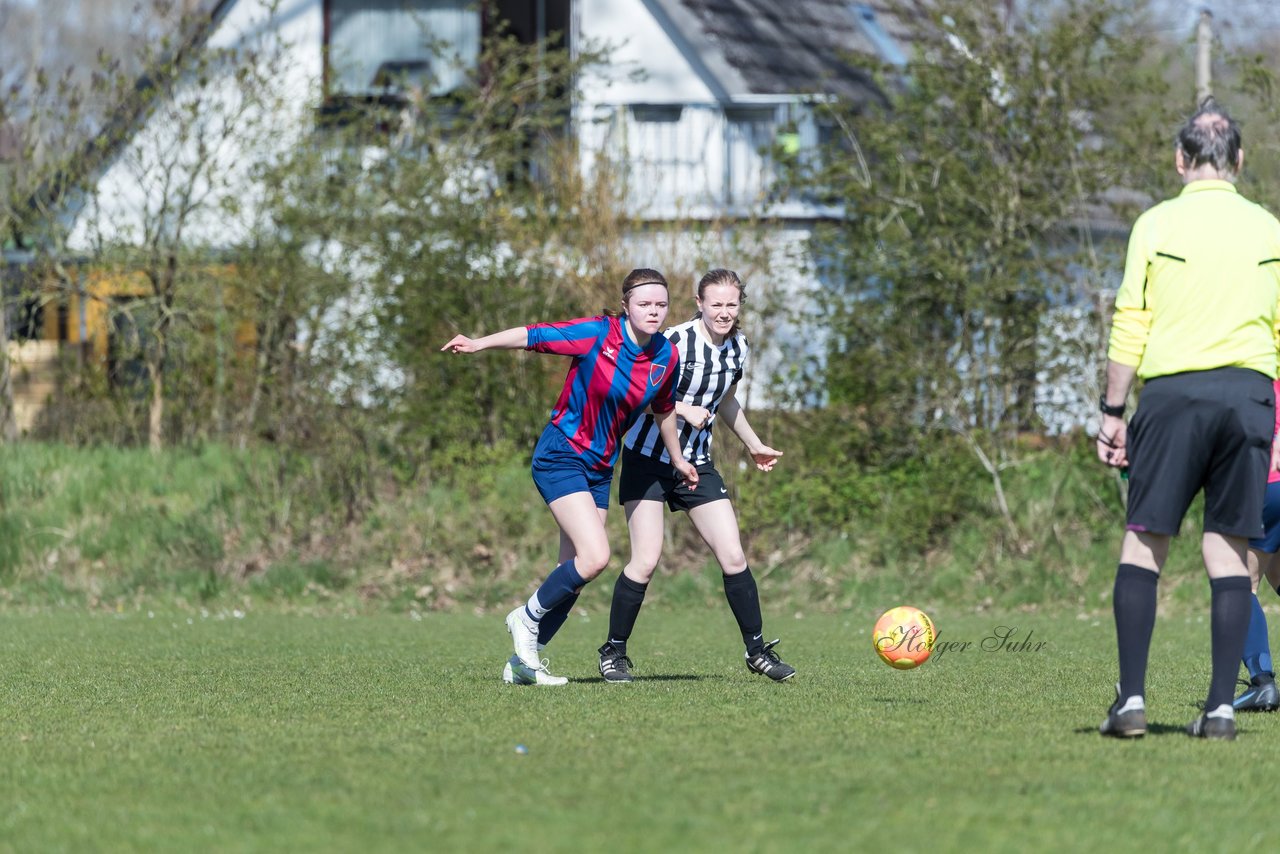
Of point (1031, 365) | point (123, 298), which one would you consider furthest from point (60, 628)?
point (1031, 365)

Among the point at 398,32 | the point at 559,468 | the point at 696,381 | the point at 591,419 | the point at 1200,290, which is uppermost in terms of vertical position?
the point at 398,32

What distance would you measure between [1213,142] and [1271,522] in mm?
2100

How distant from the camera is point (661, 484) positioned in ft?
28.2

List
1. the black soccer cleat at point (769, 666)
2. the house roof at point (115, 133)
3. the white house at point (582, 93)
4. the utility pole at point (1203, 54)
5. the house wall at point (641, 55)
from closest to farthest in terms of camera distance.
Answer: the black soccer cleat at point (769, 666), the utility pole at point (1203, 54), the house roof at point (115, 133), the white house at point (582, 93), the house wall at point (641, 55)

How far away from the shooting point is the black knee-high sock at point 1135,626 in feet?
20.2

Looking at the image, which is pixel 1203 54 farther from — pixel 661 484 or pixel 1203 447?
pixel 1203 447

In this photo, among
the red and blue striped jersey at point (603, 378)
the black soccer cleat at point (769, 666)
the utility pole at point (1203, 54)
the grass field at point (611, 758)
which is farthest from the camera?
the utility pole at point (1203, 54)

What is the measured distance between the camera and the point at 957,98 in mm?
14984

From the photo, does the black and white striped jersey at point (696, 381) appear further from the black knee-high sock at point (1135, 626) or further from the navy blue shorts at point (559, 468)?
the black knee-high sock at point (1135, 626)

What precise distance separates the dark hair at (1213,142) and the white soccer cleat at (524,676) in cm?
378

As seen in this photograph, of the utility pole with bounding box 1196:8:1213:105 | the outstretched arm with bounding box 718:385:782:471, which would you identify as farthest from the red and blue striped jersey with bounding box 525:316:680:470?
the utility pole with bounding box 1196:8:1213:105

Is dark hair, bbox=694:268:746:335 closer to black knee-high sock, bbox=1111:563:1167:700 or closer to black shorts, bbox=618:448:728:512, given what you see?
black shorts, bbox=618:448:728:512

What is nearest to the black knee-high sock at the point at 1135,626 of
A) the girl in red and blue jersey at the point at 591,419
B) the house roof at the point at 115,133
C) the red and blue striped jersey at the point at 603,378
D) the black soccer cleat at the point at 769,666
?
the black soccer cleat at the point at 769,666

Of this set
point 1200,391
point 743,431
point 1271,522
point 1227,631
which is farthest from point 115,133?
point 1227,631
